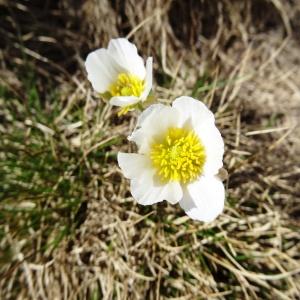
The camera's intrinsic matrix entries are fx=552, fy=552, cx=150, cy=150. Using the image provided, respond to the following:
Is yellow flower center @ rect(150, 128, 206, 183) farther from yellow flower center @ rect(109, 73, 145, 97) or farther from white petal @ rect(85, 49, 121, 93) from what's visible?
white petal @ rect(85, 49, 121, 93)

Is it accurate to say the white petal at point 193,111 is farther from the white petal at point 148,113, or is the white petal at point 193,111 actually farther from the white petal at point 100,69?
the white petal at point 100,69

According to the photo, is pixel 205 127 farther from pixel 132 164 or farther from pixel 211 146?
pixel 132 164

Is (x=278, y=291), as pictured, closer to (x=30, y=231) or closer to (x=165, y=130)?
(x=165, y=130)

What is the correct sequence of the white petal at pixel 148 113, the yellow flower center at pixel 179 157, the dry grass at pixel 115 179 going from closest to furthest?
the white petal at pixel 148 113 < the yellow flower center at pixel 179 157 < the dry grass at pixel 115 179

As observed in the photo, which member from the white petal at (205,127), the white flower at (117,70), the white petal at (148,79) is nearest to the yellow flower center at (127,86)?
the white flower at (117,70)

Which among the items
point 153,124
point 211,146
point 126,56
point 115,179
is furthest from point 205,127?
point 115,179

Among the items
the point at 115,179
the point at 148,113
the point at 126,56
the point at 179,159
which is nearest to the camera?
the point at 148,113

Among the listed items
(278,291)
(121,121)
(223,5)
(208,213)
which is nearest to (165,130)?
(208,213)
